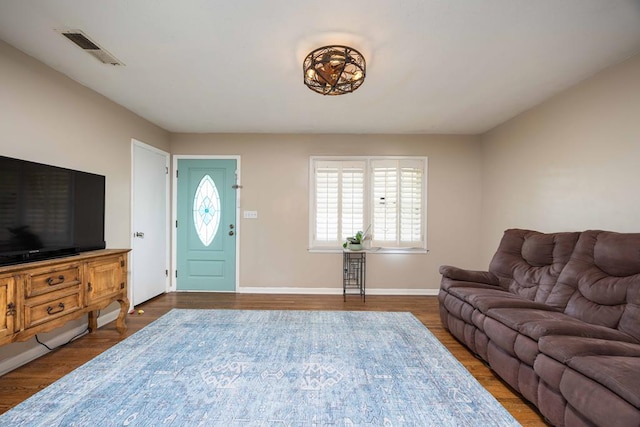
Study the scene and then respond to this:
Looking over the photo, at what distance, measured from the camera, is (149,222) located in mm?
4027

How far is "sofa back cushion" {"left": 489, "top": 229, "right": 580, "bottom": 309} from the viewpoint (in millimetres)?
2500

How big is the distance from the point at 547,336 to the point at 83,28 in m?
3.69

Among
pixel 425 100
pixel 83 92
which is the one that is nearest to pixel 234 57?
pixel 83 92

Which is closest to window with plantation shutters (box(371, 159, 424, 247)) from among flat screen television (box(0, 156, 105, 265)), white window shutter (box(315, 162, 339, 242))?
white window shutter (box(315, 162, 339, 242))

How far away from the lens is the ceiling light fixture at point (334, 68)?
2.13 metres

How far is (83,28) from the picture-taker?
2020 mm

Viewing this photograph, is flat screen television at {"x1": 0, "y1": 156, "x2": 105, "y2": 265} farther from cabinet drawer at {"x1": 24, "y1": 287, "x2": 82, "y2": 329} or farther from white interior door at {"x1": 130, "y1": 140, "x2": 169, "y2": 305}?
white interior door at {"x1": 130, "y1": 140, "x2": 169, "y2": 305}

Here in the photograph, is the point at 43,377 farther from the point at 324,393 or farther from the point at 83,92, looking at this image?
the point at 83,92

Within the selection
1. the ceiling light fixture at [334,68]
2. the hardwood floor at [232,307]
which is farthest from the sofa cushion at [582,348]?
the ceiling light fixture at [334,68]

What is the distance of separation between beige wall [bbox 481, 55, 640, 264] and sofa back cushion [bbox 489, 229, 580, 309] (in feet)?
1.31

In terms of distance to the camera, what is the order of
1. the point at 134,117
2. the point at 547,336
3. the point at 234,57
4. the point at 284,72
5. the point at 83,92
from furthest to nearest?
the point at 134,117 → the point at 83,92 → the point at 284,72 → the point at 234,57 → the point at 547,336

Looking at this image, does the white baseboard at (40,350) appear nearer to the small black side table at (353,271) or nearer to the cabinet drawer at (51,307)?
the cabinet drawer at (51,307)

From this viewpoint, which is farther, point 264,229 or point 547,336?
point 264,229

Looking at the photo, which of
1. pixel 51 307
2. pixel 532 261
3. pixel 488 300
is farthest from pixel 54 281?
pixel 532 261
